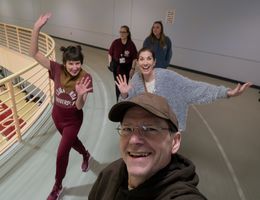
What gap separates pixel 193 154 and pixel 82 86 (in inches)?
80.2

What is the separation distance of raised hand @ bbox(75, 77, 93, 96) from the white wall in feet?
17.4

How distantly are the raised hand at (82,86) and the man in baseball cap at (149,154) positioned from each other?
3.88 feet

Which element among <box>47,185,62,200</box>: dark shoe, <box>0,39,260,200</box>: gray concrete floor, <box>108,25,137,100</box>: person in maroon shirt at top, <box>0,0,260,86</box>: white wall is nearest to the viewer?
<box>47,185,62,200</box>: dark shoe

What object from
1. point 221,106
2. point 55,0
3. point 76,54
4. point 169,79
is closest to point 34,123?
point 76,54

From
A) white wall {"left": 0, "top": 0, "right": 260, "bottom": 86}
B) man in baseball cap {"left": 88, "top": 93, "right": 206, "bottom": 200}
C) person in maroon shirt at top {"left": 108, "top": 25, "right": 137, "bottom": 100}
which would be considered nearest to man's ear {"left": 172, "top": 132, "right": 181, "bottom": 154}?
man in baseball cap {"left": 88, "top": 93, "right": 206, "bottom": 200}

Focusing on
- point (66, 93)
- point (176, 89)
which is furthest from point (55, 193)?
point (176, 89)

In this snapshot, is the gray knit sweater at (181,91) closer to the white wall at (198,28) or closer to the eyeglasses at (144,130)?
the eyeglasses at (144,130)

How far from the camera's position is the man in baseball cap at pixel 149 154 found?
938mm

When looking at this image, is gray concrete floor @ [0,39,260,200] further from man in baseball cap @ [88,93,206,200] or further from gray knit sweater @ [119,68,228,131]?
man in baseball cap @ [88,93,206,200]

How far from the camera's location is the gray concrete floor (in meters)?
2.70

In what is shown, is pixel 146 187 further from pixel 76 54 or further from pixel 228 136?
pixel 228 136

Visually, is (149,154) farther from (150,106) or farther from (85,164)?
(85,164)

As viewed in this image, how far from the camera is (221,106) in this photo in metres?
5.15

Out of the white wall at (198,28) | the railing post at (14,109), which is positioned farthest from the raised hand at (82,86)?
the white wall at (198,28)
